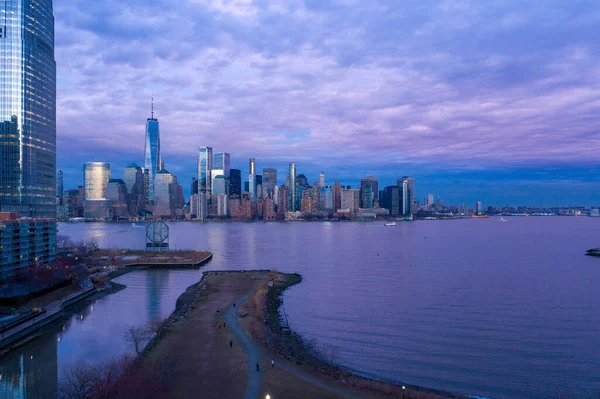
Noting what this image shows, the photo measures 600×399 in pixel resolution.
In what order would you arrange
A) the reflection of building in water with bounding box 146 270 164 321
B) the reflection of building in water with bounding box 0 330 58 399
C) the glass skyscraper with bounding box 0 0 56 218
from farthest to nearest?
the glass skyscraper with bounding box 0 0 56 218 → the reflection of building in water with bounding box 146 270 164 321 → the reflection of building in water with bounding box 0 330 58 399

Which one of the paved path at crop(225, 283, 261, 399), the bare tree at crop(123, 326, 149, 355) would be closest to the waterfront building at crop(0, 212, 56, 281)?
the bare tree at crop(123, 326, 149, 355)

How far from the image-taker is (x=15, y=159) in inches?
1764

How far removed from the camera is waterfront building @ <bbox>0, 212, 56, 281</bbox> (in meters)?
34.3

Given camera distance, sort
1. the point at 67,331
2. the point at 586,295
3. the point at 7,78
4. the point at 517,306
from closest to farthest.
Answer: the point at 67,331 < the point at 517,306 < the point at 586,295 < the point at 7,78

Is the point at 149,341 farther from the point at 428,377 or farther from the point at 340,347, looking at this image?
the point at 428,377

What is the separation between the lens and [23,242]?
37.1 m

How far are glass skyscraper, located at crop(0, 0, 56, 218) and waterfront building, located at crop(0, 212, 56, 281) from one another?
2787 millimetres

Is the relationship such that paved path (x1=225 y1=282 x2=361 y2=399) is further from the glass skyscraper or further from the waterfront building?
the glass skyscraper

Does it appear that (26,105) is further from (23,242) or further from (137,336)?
(137,336)

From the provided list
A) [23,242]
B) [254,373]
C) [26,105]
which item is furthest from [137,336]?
[26,105]

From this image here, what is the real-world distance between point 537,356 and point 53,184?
4895 cm

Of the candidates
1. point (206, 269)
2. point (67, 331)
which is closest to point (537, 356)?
point (67, 331)

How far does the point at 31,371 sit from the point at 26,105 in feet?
110

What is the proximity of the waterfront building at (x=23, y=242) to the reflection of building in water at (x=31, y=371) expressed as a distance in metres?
14.9
